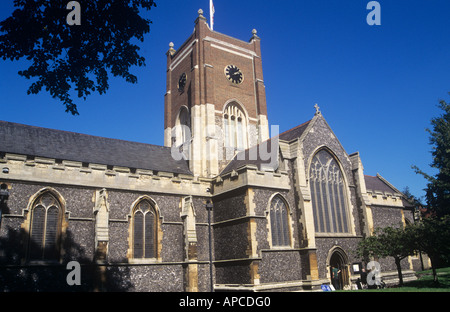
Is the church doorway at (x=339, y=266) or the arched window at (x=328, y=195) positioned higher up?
the arched window at (x=328, y=195)

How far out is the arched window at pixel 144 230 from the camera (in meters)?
20.7

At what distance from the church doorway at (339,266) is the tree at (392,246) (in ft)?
3.99

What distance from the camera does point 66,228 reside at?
18.7m

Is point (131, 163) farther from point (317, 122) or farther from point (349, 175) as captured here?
point (349, 175)

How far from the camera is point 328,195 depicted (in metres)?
24.8

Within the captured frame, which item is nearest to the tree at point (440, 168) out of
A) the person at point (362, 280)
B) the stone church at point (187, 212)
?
the stone church at point (187, 212)

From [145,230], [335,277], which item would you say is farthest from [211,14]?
[335,277]

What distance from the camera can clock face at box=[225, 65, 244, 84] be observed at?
32.7 m

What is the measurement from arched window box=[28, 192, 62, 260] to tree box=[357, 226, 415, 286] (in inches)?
729

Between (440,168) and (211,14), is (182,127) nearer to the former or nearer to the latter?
(211,14)

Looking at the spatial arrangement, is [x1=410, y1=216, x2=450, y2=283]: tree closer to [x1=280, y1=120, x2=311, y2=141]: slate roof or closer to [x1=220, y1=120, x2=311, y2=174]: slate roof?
[x1=280, y1=120, x2=311, y2=141]: slate roof

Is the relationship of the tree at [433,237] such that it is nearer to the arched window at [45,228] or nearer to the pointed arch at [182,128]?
the pointed arch at [182,128]
